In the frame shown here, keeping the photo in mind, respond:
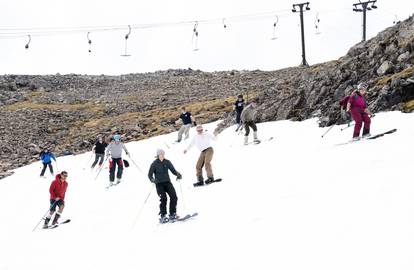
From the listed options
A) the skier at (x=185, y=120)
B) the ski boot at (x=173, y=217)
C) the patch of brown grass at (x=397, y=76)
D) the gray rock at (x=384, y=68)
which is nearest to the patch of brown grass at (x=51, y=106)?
the skier at (x=185, y=120)

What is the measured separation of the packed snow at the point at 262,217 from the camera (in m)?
8.70

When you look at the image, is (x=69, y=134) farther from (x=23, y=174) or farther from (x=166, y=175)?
(x=166, y=175)

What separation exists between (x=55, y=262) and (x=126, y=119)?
43917 millimetres

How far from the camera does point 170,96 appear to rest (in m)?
69.8

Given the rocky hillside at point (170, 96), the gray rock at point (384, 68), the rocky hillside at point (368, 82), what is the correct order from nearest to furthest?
the rocky hillside at point (368, 82) → the gray rock at point (384, 68) → the rocky hillside at point (170, 96)

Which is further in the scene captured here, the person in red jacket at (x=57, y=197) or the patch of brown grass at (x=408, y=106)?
the patch of brown grass at (x=408, y=106)

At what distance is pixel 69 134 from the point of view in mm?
54062

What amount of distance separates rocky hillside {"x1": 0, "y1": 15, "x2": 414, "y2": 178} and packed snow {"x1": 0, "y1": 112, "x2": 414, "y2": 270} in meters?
5.52

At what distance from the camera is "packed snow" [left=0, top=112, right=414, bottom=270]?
8695 millimetres

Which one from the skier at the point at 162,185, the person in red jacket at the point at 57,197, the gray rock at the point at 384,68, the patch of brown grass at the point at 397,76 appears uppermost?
the gray rock at the point at 384,68

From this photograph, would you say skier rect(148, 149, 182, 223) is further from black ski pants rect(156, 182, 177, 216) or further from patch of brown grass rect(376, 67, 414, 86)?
patch of brown grass rect(376, 67, 414, 86)

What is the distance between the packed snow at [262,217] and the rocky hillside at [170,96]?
5521 millimetres

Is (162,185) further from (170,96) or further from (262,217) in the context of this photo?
(170,96)

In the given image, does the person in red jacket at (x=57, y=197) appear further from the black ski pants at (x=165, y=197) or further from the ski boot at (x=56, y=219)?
the black ski pants at (x=165, y=197)
